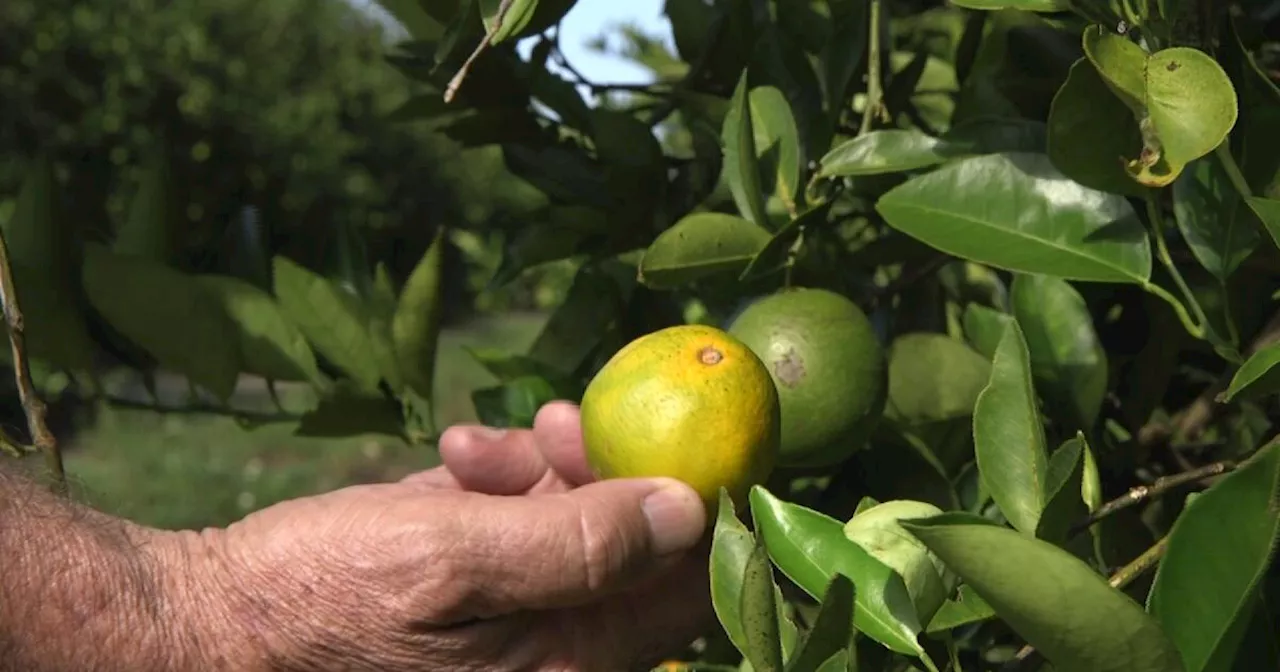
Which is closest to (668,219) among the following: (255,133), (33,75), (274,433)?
(274,433)

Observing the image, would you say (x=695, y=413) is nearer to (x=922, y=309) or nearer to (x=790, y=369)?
(x=790, y=369)

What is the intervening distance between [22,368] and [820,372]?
52 centimetres

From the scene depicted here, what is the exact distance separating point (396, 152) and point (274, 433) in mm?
4911

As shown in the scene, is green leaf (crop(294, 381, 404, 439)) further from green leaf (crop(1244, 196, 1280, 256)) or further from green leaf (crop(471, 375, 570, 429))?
green leaf (crop(1244, 196, 1280, 256))

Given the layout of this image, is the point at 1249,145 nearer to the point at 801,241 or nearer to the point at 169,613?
the point at 801,241

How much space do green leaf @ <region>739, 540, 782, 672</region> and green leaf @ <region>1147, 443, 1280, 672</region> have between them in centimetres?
14

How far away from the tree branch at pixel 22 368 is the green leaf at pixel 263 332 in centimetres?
21

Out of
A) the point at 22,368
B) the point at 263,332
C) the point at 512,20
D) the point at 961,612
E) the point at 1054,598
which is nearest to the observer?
the point at 1054,598

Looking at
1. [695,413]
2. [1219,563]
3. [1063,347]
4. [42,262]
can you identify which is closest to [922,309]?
[1063,347]

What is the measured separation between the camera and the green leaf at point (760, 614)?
1.60 feet

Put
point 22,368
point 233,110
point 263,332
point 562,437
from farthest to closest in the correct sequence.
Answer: point 233,110 < point 263,332 < point 562,437 < point 22,368

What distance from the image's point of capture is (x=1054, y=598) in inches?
16.9

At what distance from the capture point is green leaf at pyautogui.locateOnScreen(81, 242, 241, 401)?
97cm

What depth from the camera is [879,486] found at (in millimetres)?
887
